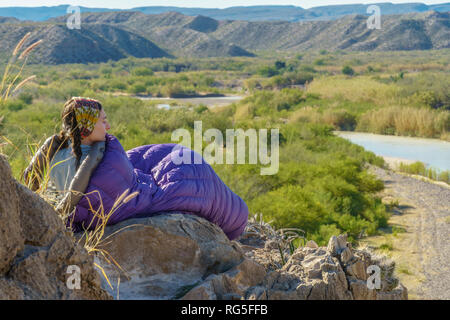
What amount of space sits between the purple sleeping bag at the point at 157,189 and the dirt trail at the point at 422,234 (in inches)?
170

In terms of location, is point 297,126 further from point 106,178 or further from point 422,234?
point 106,178

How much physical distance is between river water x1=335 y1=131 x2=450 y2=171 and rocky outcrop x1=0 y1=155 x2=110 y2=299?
13763mm

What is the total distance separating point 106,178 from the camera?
3.21 m

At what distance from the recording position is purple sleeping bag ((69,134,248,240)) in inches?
127

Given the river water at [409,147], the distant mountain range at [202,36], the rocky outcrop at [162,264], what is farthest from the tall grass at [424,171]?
the distant mountain range at [202,36]

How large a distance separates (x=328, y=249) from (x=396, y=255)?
207 inches

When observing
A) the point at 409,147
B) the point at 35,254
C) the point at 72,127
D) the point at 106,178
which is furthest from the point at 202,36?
the point at 35,254

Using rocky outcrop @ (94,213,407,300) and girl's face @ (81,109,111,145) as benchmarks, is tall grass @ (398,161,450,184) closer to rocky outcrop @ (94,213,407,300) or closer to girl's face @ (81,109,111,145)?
rocky outcrop @ (94,213,407,300)

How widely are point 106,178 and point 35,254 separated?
928 millimetres

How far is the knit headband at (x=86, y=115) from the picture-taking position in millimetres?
3277

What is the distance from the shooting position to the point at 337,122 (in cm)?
2277

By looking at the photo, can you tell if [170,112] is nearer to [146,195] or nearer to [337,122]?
[337,122]

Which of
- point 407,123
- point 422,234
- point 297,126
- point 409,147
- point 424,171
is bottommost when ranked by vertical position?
point 409,147
